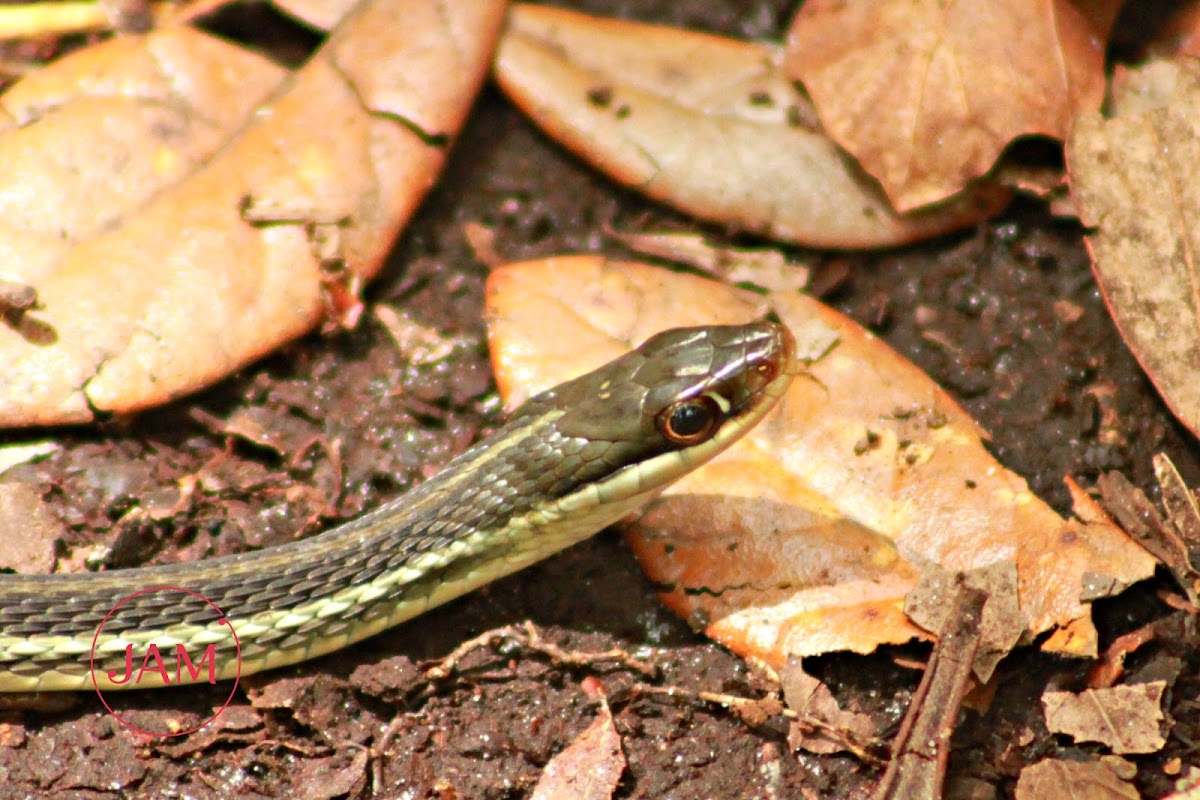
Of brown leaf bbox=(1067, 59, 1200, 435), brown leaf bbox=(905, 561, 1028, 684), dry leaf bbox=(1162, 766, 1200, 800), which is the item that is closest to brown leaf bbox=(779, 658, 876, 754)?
brown leaf bbox=(905, 561, 1028, 684)

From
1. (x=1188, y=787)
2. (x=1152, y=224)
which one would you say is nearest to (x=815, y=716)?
(x=1188, y=787)

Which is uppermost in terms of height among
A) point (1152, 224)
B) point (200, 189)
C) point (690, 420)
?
point (1152, 224)

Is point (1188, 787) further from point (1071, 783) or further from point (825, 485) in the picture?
point (825, 485)

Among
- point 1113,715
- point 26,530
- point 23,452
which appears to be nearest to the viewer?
point 1113,715

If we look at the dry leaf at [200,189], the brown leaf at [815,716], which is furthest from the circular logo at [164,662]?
the brown leaf at [815,716]

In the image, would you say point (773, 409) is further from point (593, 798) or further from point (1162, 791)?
point (1162, 791)

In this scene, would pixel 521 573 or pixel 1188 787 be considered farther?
pixel 521 573

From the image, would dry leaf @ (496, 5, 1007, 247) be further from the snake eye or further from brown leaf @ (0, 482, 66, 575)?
brown leaf @ (0, 482, 66, 575)
